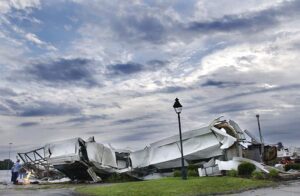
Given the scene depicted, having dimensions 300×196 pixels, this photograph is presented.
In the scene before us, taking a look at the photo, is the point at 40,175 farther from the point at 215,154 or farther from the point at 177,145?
the point at 215,154

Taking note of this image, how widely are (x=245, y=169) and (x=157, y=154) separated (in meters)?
11.5

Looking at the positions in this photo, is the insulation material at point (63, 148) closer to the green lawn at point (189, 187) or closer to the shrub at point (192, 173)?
the shrub at point (192, 173)

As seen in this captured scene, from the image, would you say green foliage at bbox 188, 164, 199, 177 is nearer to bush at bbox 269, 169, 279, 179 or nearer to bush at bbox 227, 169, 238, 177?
bush at bbox 227, 169, 238, 177

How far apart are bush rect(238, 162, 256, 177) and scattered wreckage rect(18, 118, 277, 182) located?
5.05 m

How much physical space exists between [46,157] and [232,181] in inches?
772

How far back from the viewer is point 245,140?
33375 millimetres

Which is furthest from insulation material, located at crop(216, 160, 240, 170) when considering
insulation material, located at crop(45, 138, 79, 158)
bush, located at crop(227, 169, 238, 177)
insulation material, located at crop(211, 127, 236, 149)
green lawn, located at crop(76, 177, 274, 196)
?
insulation material, located at crop(45, 138, 79, 158)

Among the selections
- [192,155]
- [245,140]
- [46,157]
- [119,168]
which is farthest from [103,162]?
[245,140]

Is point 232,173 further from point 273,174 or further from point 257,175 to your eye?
point 273,174

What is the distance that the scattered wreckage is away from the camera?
31969 millimetres

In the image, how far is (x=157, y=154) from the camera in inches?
1407

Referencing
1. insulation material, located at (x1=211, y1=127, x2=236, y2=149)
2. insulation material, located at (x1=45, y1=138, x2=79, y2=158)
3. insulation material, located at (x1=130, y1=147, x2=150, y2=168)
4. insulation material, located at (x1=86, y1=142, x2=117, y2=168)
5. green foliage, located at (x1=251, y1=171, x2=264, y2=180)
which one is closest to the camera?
green foliage, located at (x1=251, y1=171, x2=264, y2=180)

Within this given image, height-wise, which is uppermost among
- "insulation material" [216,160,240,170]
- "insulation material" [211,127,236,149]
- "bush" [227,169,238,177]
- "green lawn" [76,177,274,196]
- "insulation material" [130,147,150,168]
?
"insulation material" [211,127,236,149]

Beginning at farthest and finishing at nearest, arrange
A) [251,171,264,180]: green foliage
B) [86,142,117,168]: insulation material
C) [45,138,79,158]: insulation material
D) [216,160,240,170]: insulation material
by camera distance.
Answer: [86,142,117,168]: insulation material < [45,138,79,158]: insulation material < [216,160,240,170]: insulation material < [251,171,264,180]: green foliage
